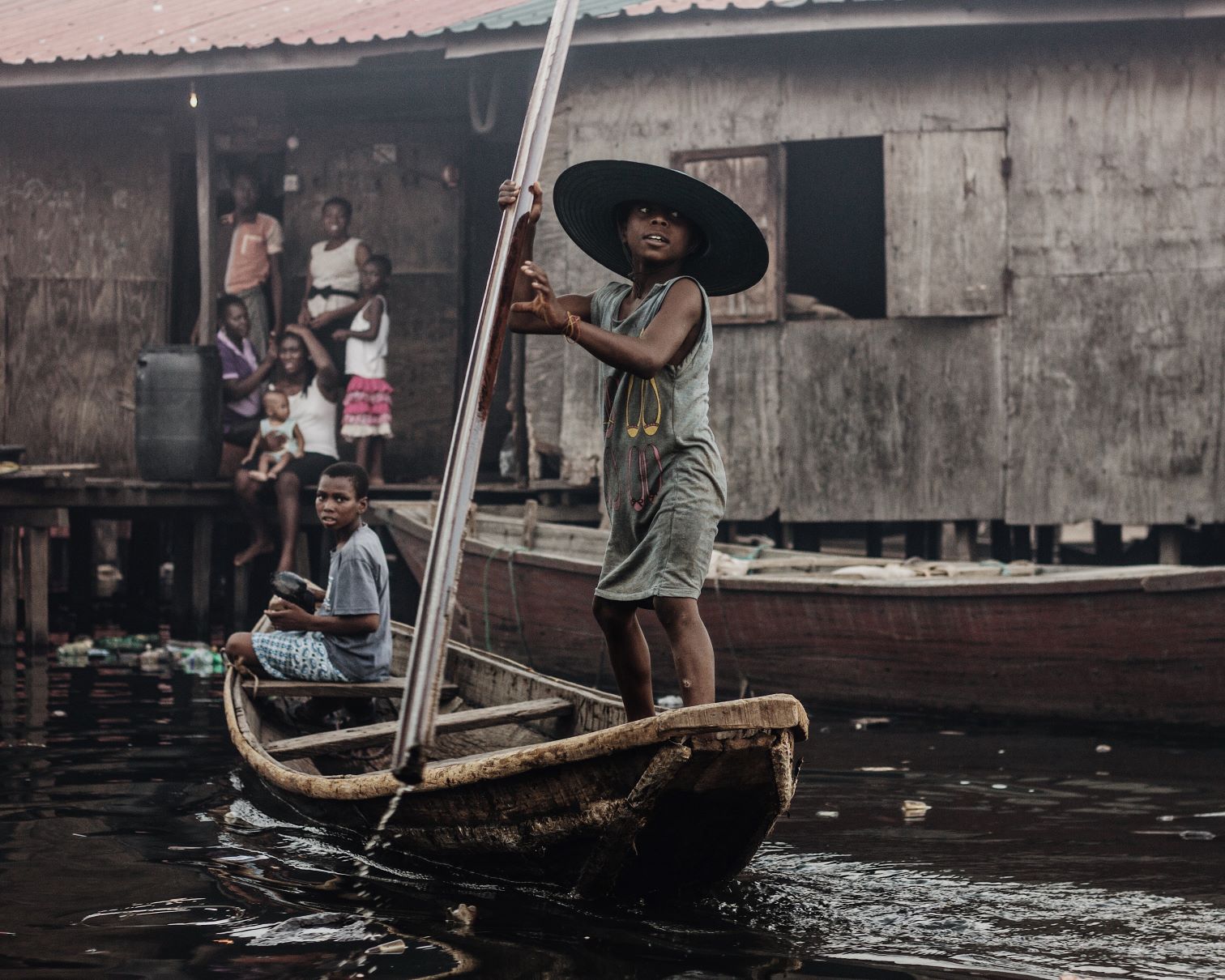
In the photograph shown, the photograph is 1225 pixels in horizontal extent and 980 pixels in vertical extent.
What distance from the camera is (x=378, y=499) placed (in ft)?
37.2

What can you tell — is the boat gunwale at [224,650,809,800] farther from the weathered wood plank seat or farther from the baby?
the baby

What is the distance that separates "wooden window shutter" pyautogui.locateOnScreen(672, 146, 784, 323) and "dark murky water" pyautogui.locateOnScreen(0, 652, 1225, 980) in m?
4.00

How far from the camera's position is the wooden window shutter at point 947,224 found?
954cm

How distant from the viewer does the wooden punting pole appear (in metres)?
3.10

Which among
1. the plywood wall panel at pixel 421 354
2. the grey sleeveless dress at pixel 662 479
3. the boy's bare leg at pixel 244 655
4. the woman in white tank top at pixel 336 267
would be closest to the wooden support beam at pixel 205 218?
the woman in white tank top at pixel 336 267

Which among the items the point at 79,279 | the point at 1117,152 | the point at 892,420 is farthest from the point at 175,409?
the point at 1117,152

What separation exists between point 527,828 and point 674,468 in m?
1.02

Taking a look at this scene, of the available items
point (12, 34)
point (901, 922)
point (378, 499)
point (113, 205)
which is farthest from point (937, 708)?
point (12, 34)

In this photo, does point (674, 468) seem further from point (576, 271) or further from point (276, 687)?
point (576, 271)

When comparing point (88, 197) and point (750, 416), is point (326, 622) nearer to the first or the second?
point (750, 416)

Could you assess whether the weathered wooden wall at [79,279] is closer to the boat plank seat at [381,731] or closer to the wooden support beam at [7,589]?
the wooden support beam at [7,589]

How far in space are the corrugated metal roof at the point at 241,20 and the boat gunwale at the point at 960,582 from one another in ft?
11.5

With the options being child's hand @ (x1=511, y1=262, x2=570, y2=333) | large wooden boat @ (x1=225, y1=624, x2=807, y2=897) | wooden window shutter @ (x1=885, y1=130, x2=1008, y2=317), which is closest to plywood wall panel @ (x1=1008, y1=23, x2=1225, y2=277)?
wooden window shutter @ (x1=885, y1=130, x2=1008, y2=317)

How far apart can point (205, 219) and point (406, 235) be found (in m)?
1.69
